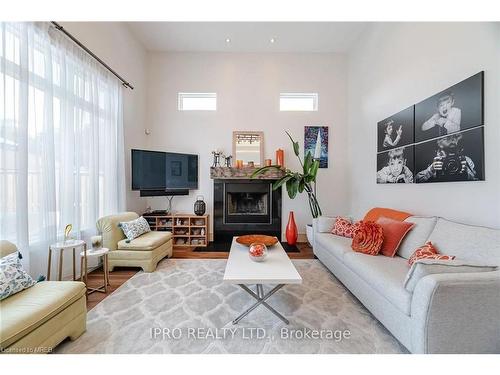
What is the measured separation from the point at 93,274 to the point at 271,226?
10.2 ft

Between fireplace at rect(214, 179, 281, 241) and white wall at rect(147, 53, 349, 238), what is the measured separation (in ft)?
1.19

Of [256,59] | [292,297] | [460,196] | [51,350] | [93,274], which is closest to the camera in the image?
[51,350]

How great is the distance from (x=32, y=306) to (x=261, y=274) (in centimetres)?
157

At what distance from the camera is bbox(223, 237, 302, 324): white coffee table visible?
5.82 ft

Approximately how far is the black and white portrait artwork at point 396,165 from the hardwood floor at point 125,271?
5.69ft

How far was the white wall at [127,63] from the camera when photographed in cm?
304

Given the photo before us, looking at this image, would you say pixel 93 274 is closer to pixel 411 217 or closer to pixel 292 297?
pixel 292 297

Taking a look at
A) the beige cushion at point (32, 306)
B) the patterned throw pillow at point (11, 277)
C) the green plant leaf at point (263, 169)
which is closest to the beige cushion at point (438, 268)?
the beige cushion at point (32, 306)

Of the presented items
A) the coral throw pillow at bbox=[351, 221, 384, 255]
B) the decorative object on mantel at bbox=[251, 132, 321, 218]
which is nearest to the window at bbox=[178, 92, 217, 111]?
the decorative object on mantel at bbox=[251, 132, 321, 218]

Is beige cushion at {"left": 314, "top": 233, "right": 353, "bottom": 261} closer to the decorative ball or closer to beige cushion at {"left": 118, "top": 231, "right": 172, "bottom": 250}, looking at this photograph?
the decorative ball

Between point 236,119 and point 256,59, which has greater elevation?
point 256,59

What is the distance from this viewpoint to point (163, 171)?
4160mm

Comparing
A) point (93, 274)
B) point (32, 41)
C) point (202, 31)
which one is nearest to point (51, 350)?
point (93, 274)
